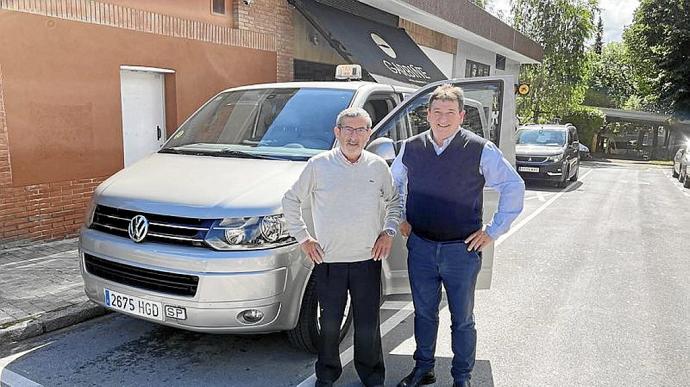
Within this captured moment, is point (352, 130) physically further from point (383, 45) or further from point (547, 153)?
point (547, 153)

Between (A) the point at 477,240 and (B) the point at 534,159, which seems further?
(B) the point at 534,159

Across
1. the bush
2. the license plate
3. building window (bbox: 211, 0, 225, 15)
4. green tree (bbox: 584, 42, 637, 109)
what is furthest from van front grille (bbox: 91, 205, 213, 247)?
green tree (bbox: 584, 42, 637, 109)

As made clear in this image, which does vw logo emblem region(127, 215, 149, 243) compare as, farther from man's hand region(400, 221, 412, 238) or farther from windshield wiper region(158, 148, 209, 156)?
man's hand region(400, 221, 412, 238)

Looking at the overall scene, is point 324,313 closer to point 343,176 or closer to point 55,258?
point 343,176

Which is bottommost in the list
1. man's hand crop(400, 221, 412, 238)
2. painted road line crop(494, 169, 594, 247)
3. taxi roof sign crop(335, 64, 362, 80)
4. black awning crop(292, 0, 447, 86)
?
painted road line crop(494, 169, 594, 247)

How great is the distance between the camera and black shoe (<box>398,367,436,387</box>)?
3418 millimetres

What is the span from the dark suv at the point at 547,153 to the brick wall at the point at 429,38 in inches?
145

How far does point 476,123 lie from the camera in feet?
14.9

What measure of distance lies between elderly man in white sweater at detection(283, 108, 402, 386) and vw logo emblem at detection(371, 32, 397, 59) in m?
9.23

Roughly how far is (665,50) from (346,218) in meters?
31.9

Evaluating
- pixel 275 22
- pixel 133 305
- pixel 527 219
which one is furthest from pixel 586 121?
Answer: pixel 133 305

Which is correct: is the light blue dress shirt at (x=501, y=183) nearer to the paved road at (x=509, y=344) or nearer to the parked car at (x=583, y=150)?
the paved road at (x=509, y=344)

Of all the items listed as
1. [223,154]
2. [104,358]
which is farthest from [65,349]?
[223,154]

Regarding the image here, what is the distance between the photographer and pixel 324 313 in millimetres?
3219
